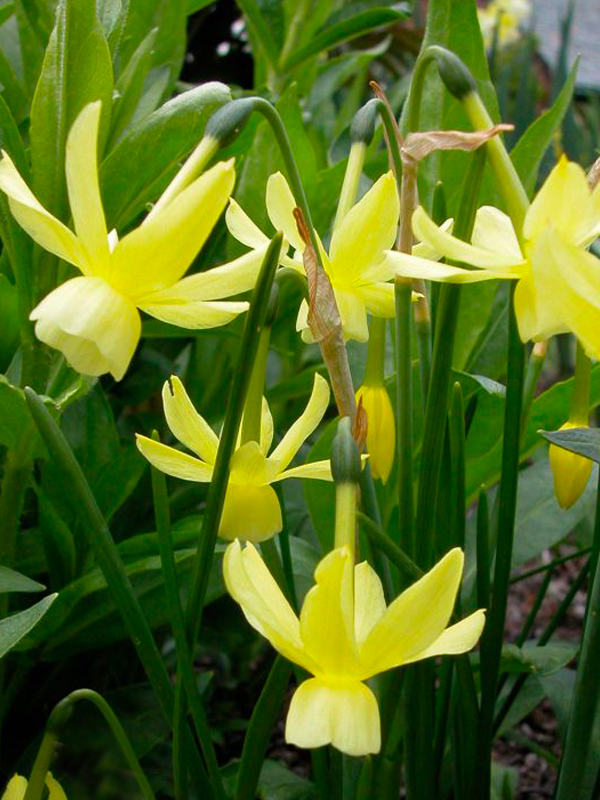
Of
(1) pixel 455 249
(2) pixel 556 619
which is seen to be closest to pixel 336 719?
(1) pixel 455 249

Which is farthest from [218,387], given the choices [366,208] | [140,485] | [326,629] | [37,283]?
[326,629]

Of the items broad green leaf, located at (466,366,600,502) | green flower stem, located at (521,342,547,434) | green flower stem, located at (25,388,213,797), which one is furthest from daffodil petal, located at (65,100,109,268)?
broad green leaf, located at (466,366,600,502)

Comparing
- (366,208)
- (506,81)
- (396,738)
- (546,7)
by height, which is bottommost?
(396,738)

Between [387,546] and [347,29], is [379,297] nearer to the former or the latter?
[387,546]

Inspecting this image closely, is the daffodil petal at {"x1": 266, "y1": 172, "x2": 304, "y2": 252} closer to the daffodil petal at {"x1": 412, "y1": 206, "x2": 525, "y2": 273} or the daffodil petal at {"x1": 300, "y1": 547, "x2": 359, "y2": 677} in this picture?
the daffodil petal at {"x1": 412, "y1": 206, "x2": 525, "y2": 273}

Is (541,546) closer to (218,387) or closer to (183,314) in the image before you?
(218,387)

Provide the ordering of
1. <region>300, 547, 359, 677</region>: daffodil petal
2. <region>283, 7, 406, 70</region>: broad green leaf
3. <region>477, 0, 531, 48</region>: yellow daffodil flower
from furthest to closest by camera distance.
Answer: <region>477, 0, 531, 48</region>: yellow daffodil flower, <region>283, 7, 406, 70</region>: broad green leaf, <region>300, 547, 359, 677</region>: daffodil petal
